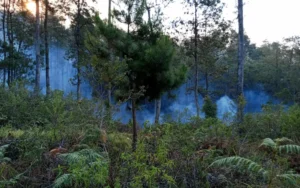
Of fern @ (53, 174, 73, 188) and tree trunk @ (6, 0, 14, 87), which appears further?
tree trunk @ (6, 0, 14, 87)

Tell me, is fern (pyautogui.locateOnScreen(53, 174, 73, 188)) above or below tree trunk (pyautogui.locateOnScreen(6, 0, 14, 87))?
below

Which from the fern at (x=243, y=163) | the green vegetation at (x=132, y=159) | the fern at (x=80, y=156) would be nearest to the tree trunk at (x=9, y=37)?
the green vegetation at (x=132, y=159)

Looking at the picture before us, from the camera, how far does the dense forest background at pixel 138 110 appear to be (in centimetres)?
292

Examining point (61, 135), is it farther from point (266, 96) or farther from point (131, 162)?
point (266, 96)

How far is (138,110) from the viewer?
10.0 meters

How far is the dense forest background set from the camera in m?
2.92

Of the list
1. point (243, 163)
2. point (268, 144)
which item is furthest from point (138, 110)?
point (243, 163)

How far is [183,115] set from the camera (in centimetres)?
704

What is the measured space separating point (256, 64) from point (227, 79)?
3.58 m

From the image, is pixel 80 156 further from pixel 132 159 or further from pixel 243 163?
pixel 243 163

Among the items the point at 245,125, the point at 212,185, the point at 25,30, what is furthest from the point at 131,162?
the point at 25,30

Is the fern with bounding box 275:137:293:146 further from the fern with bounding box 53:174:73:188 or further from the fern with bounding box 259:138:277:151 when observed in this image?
the fern with bounding box 53:174:73:188

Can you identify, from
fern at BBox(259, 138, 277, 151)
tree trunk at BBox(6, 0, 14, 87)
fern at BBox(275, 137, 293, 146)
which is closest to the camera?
fern at BBox(259, 138, 277, 151)

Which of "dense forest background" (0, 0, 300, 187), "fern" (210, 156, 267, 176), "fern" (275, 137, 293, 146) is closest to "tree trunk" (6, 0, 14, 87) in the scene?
"dense forest background" (0, 0, 300, 187)
